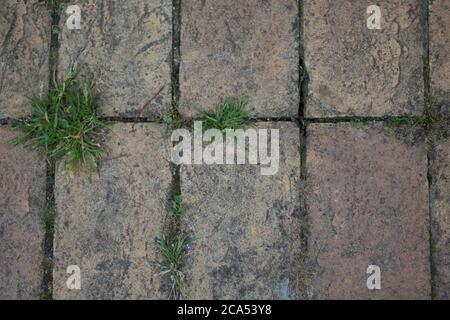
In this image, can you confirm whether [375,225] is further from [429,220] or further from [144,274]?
[144,274]

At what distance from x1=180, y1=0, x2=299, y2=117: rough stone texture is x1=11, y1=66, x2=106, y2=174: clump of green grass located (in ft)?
1.47

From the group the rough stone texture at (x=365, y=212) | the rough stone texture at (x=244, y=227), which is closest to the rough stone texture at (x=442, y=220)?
the rough stone texture at (x=365, y=212)

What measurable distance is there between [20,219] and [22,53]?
80cm

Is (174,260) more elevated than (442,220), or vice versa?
(442,220)

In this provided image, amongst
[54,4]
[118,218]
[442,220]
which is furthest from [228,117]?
[442,220]

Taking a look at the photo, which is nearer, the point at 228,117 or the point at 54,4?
the point at 228,117

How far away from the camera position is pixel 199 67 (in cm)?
290

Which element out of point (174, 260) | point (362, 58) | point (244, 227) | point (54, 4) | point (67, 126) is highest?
point (54, 4)

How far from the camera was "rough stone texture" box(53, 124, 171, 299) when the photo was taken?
9.34 feet

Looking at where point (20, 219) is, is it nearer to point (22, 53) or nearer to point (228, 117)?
point (22, 53)

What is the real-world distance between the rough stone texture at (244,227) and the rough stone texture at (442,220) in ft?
2.15

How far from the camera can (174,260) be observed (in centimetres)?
284
